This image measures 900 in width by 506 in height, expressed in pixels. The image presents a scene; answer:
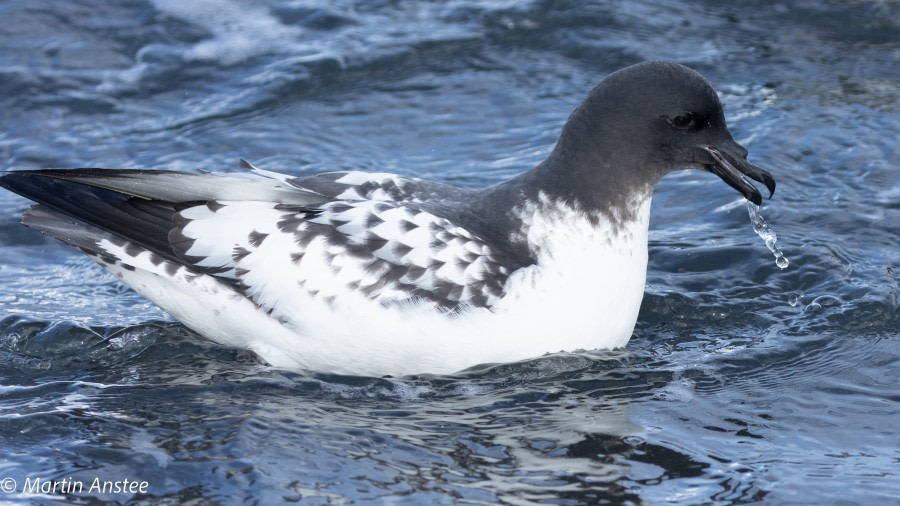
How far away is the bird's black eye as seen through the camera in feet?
Result: 21.0

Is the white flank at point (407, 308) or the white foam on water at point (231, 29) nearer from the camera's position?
the white flank at point (407, 308)

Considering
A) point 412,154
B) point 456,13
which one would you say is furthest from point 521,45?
point 412,154

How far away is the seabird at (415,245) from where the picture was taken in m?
6.18

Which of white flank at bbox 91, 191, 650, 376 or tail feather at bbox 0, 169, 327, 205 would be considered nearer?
white flank at bbox 91, 191, 650, 376

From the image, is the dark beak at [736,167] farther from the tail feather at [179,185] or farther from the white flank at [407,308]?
the tail feather at [179,185]

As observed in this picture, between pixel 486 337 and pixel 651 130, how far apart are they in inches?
55.3

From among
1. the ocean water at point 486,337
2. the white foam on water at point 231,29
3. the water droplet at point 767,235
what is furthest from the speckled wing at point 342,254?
the white foam on water at point 231,29

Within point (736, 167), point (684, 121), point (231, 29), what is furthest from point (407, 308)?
point (231, 29)

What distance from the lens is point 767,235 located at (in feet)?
24.3

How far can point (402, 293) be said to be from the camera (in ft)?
20.2

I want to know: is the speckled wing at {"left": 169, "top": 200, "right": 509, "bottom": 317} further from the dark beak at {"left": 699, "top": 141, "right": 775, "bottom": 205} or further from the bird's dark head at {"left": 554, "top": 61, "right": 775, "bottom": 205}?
the dark beak at {"left": 699, "top": 141, "right": 775, "bottom": 205}

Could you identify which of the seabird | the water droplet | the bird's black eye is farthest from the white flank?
the water droplet

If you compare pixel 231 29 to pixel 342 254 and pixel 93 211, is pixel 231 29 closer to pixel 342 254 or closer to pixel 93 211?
pixel 93 211

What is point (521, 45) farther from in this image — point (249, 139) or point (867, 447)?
point (867, 447)
